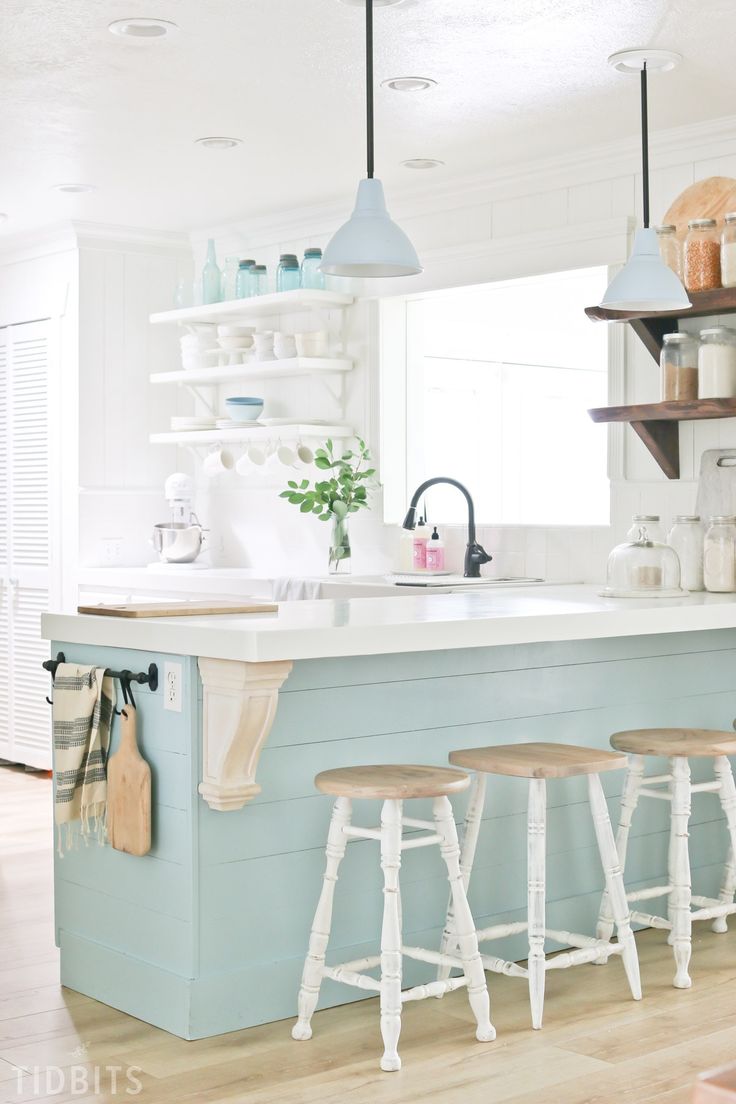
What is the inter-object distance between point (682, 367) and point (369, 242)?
4.89ft

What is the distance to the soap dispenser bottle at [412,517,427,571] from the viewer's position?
17.4 ft

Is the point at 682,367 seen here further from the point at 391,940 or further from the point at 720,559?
the point at 391,940

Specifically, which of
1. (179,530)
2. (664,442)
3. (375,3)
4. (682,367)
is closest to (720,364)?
(682,367)

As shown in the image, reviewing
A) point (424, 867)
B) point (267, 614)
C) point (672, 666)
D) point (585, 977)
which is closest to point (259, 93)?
point (267, 614)

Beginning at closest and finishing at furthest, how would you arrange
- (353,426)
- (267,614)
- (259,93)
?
(267,614) < (259,93) < (353,426)

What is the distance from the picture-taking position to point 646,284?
3689 mm

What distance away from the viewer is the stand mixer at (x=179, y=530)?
20.1 ft

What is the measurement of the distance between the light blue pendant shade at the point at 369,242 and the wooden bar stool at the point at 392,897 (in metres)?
1.19

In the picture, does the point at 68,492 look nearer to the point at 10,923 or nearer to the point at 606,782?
the point at 10,923

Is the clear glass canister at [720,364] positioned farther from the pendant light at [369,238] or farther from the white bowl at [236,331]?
the white bowl at [236,331]

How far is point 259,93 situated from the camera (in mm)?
4254

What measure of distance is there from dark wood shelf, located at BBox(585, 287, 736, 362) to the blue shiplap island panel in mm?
1124

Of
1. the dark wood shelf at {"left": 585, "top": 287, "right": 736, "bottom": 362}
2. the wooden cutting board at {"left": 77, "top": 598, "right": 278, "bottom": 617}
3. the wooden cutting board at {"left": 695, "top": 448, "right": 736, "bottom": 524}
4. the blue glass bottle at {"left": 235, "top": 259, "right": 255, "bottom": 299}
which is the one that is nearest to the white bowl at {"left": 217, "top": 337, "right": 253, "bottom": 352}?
the blue glass bottle at {"left": 235, "top": 259, "right": 255, "bottom": 299}

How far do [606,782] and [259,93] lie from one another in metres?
2.28
